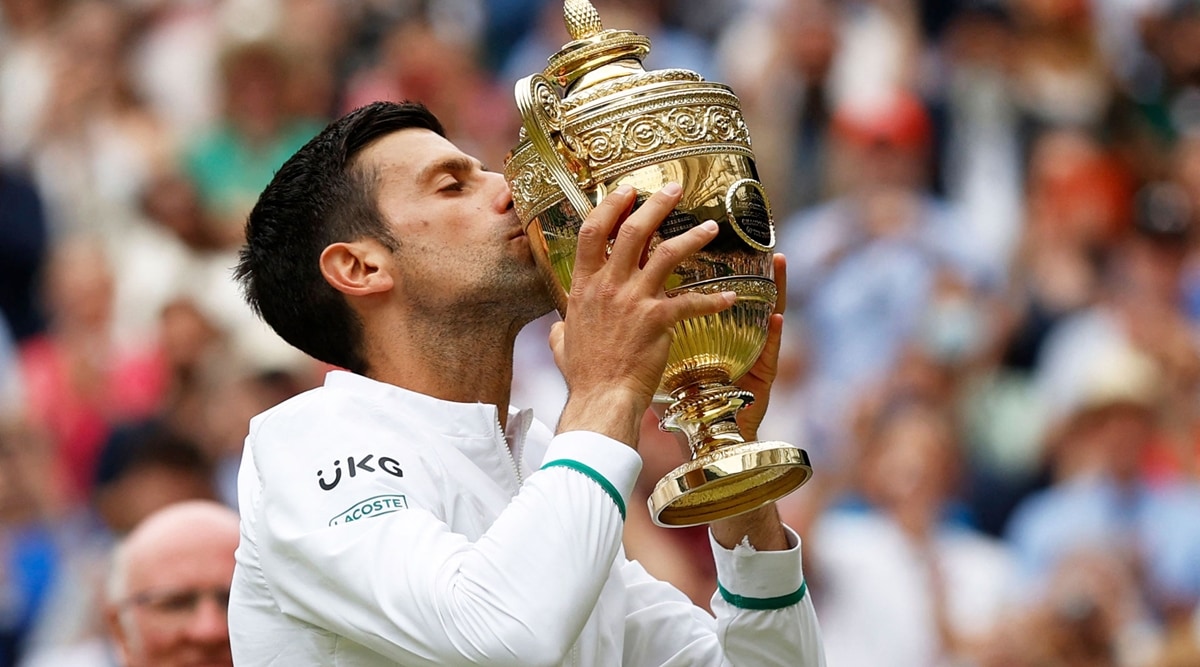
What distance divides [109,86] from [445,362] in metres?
7.01

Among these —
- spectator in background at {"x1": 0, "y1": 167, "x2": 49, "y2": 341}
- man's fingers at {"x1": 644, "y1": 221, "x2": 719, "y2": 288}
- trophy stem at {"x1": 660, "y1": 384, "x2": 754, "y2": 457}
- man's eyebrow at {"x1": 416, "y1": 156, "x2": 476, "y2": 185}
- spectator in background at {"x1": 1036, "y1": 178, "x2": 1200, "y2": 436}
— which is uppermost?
spectator in background at {"x1": 0, "y1": 167, "x2": 49, "y2": 341}

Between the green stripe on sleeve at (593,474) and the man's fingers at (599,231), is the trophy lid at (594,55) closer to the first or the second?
the man's fingers at (599,231)

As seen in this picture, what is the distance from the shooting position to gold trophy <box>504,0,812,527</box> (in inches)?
119

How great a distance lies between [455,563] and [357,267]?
0.79m

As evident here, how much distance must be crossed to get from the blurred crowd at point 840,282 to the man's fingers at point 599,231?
3835mm

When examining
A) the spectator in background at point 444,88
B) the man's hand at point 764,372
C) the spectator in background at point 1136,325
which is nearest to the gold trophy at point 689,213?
the man's hand at point 764,372

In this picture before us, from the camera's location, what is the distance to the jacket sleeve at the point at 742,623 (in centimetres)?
347

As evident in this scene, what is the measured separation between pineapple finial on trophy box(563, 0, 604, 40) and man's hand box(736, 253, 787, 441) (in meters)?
0.52

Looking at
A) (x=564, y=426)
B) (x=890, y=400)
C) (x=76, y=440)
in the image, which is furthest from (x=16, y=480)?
(x=564, y=426)

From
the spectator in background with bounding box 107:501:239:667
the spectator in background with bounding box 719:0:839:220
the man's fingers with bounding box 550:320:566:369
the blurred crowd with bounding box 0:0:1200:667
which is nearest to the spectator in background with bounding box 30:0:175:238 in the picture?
the blurred crowd with bounding box 0:0:1200:667

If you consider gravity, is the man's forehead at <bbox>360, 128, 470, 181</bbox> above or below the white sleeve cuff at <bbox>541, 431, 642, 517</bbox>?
above

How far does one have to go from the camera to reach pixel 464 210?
338 cm

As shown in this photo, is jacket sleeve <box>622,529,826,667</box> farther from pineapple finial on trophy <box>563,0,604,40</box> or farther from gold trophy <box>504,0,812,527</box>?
pineapple finial on trophy <box>563,0,604,40</box>

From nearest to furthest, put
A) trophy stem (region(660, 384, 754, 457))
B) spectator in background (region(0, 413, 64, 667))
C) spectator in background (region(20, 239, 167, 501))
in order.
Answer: trophy stem (region(660, 384, 754, 457)), spectator in background (region(0, 413, 64, 667)), spectator in background (region(20, 239, 167, 501))
